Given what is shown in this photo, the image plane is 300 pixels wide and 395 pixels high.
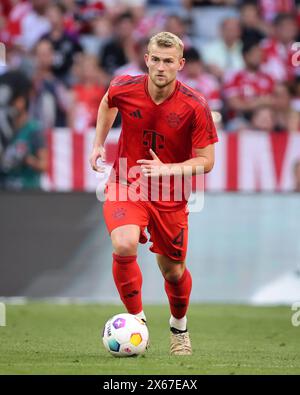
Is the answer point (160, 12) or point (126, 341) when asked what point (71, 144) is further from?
point (126, 341)

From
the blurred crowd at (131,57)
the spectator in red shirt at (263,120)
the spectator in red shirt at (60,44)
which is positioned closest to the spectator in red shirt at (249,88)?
the blurred crowd at (131,57)

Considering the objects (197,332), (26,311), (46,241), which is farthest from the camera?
(46,241)

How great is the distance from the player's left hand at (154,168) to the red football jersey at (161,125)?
1.20ft

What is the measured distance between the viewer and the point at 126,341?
7.59 metres

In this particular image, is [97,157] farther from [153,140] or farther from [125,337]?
[125,337]

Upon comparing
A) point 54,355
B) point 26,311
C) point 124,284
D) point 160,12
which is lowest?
point 26,311

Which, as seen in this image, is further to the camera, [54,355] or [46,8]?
[46,8]

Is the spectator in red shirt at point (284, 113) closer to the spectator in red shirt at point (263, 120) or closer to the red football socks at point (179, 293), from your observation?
the spectator in red shirt at point (263, 120)

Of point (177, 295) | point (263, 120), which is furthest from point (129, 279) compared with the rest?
point (263, 120)

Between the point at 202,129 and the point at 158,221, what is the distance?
795 mm

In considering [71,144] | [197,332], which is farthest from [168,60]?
[71,144]

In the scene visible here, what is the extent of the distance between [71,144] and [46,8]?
12.5 ft

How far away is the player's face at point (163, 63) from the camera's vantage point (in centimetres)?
785

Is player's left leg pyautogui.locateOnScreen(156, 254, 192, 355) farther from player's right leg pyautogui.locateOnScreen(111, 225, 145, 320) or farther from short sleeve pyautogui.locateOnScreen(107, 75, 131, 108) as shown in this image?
short sleeve pyautogui.locateOnScreen(107, 75, 131, 108)
